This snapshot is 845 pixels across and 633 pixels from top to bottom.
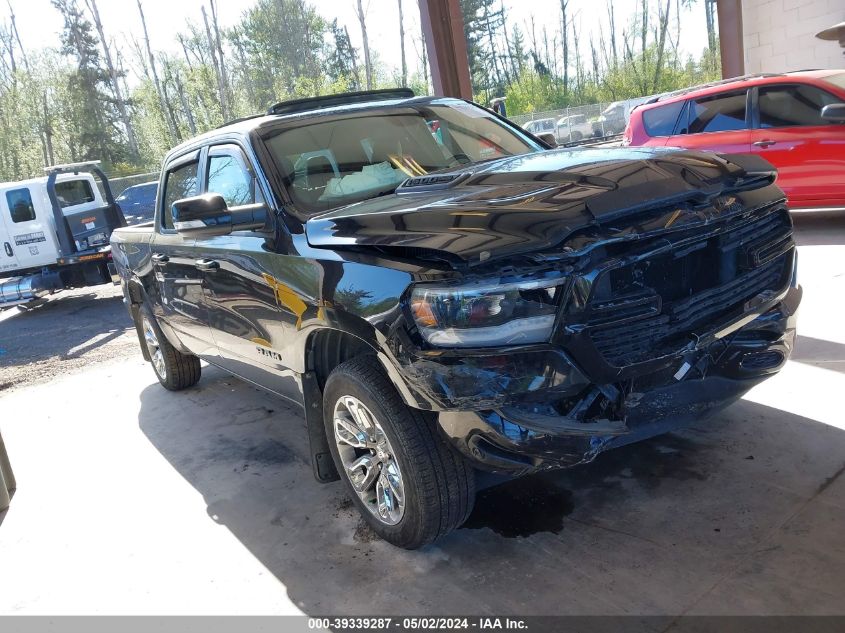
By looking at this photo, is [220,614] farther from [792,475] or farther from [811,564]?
[792,475]

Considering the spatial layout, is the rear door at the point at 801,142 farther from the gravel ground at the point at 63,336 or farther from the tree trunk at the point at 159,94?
the tree trunk at the point at 159,94

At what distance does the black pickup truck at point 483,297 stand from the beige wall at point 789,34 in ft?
42.4

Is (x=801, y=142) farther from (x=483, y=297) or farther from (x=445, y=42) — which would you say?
(x=483, y=297)

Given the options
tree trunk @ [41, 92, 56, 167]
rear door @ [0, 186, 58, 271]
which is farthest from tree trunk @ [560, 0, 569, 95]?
rear door @ [0, 186, 58, 271]

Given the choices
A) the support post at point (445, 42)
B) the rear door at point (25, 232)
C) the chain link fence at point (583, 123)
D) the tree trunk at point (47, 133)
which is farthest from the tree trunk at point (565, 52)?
the rear door at point (25, 232)

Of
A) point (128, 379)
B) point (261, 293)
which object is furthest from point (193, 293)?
point (128, 379)

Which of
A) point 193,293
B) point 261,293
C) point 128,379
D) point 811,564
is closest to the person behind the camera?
point 811,564

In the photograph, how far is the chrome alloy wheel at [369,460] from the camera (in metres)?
2.97

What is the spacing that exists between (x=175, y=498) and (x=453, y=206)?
241cm

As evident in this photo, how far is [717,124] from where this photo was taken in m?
8.65

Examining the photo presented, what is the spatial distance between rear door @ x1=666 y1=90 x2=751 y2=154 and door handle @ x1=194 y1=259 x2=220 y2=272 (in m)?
6.53

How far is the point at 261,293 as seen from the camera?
354 centimetres

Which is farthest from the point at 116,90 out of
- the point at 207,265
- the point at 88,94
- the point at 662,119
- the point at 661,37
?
the point at 207,265

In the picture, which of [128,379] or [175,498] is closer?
[175,498]
